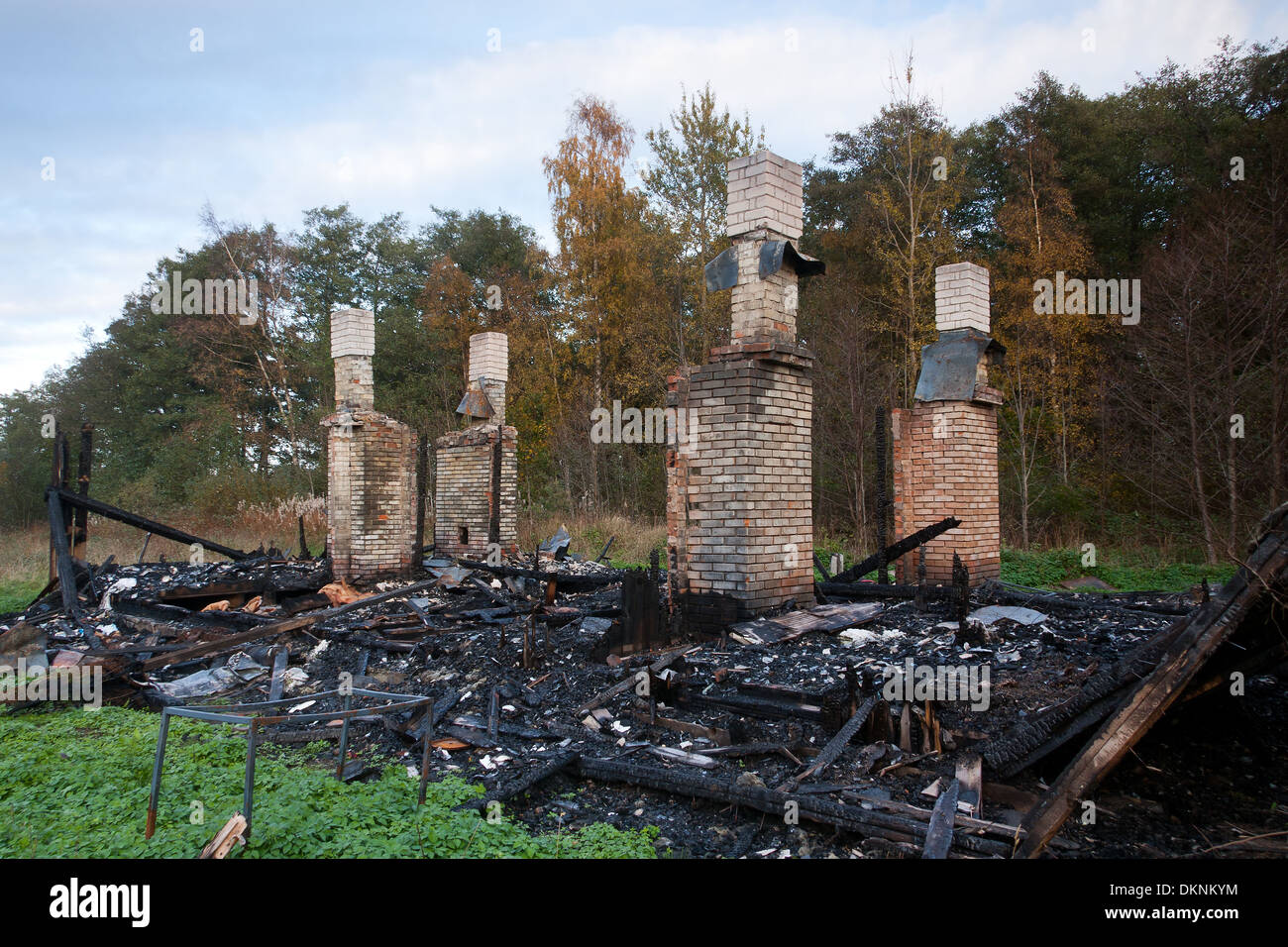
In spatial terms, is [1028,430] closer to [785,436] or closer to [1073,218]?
[1073,218]

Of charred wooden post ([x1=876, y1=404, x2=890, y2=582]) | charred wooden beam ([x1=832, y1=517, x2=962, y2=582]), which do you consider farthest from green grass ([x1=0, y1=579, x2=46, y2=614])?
charred wooden post ([x1=876, y1=404, x2=890, y2=582])

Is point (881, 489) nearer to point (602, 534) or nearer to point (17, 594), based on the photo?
point (602, 534)

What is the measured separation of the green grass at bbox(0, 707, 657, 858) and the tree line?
1364 cm

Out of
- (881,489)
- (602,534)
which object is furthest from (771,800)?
(602,534)

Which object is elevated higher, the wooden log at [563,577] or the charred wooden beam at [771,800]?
the wooden log at [563,577]

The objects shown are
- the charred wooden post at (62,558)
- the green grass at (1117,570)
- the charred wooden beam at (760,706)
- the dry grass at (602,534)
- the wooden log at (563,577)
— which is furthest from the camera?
the dry grass at (602,534)

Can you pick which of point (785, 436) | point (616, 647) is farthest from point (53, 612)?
point (785, 436)

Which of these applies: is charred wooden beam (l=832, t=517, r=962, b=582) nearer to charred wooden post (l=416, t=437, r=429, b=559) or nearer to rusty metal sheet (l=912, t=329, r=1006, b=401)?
rusty metal sheet (l=912, t=329, r=1006, b=401)

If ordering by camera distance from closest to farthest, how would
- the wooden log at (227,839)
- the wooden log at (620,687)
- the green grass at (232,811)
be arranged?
the wooden log at (227,839)
the green grass at (232,811)
the wooden log at (620,687)

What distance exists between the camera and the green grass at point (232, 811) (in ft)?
12.1

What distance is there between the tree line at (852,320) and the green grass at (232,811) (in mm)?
13644

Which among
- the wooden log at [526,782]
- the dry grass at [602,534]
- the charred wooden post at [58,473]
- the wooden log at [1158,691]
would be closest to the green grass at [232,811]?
the wooden log at [526,782]

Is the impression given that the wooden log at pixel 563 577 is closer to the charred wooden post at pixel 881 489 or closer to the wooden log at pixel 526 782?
the charred wooden post at pixel 881 489

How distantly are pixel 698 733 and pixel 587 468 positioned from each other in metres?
17.1
